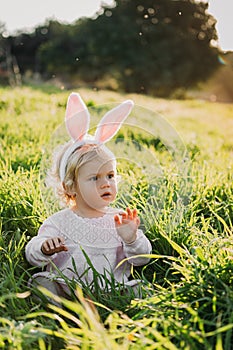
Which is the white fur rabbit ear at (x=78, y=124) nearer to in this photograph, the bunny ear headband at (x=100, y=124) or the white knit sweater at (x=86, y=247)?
the bunny ear headband at (x=100, y=124)

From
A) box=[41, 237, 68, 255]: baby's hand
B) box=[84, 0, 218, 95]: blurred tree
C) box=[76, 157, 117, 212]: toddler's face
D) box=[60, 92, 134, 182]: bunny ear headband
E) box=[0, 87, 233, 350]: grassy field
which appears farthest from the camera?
box=[84, 0, 218, 95]: blurred tree

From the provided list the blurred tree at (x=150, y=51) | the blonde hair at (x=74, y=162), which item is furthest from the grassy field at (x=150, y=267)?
the blurred tree at (x=150, y=51)

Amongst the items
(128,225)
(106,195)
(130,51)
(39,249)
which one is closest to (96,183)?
(106,195)

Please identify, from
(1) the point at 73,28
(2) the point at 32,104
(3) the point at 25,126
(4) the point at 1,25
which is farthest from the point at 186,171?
(1) the point at 73,28

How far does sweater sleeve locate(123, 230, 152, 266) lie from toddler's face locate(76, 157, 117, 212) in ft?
0.63

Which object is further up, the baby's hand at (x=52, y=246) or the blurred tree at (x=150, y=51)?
the blurred tree at (x=150, y=51)

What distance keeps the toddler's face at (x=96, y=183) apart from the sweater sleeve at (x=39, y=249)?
176 millimetres

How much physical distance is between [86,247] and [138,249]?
0.20 meters

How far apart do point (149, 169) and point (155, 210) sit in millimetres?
921

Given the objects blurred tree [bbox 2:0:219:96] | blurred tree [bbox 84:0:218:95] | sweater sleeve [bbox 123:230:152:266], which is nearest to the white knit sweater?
sweater sleeve [bbox 123:230:152:266]

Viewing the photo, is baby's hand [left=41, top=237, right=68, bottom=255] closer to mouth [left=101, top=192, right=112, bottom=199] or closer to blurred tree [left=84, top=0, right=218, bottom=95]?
mouth [left=101, top=192, right=112, bottom=199]

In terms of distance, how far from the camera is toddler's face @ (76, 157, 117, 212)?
2186mm

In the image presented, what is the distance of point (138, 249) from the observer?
2.14 meters

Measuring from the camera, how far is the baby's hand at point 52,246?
6.77 ft
